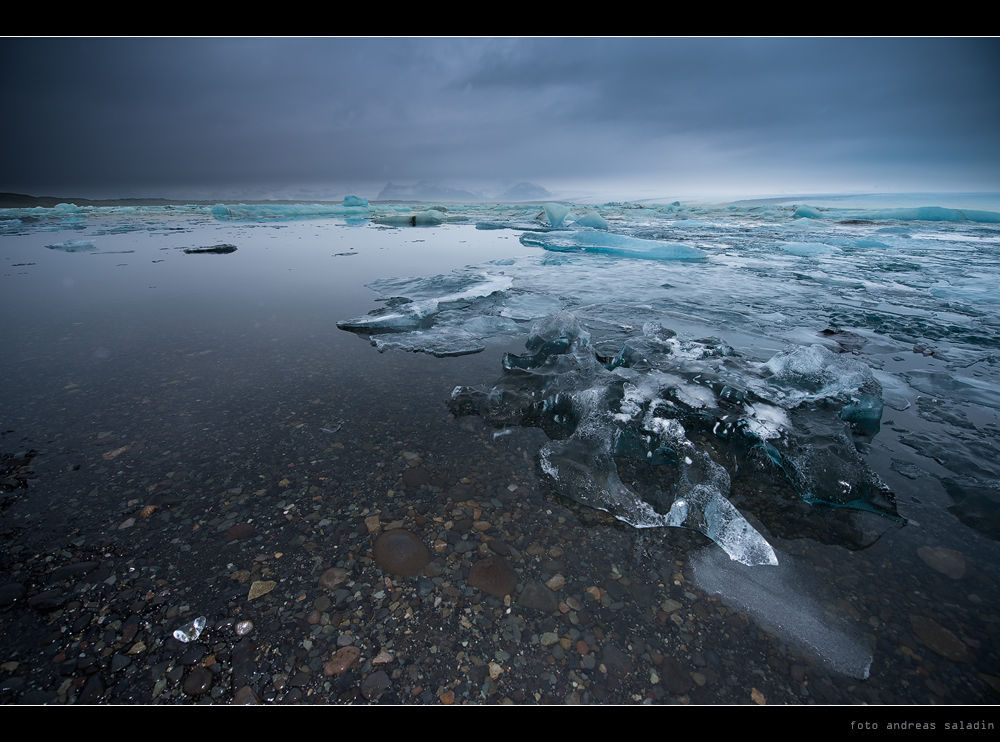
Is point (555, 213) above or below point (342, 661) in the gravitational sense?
above

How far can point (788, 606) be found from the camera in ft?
5.92

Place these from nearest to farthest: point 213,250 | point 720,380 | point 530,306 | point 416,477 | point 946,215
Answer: point 416,477 < point 720,380 < point 530,306 < point 213,250 < point 946,215

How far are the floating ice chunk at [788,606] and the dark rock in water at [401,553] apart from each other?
1.44m

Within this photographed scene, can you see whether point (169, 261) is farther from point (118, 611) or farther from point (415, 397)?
point (118, 611)

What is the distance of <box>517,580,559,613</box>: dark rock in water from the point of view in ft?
5.82

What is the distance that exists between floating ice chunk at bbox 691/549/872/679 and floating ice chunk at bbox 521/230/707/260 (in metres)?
11.6

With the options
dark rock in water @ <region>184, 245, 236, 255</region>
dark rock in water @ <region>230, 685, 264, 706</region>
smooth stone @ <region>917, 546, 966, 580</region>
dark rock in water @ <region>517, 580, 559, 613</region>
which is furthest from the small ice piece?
dark rock in water @ <region>184, 245, 236, 255</region>

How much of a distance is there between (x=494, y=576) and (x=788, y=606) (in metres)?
1.42

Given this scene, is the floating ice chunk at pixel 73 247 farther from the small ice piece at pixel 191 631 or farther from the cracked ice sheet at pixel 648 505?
the cracked ice sheet at pixel 648 505

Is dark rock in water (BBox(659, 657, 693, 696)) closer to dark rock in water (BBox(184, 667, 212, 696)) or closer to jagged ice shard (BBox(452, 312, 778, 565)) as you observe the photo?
jagged ice shard (BBox(452, 312, 778, 565))

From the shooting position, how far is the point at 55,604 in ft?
5.45

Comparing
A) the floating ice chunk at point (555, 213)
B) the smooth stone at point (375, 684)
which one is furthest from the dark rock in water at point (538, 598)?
the floating ice chunk at point (555, 213)

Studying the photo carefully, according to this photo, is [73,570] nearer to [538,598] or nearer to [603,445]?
[538,598]

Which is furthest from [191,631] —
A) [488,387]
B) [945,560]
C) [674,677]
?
[945,560]
